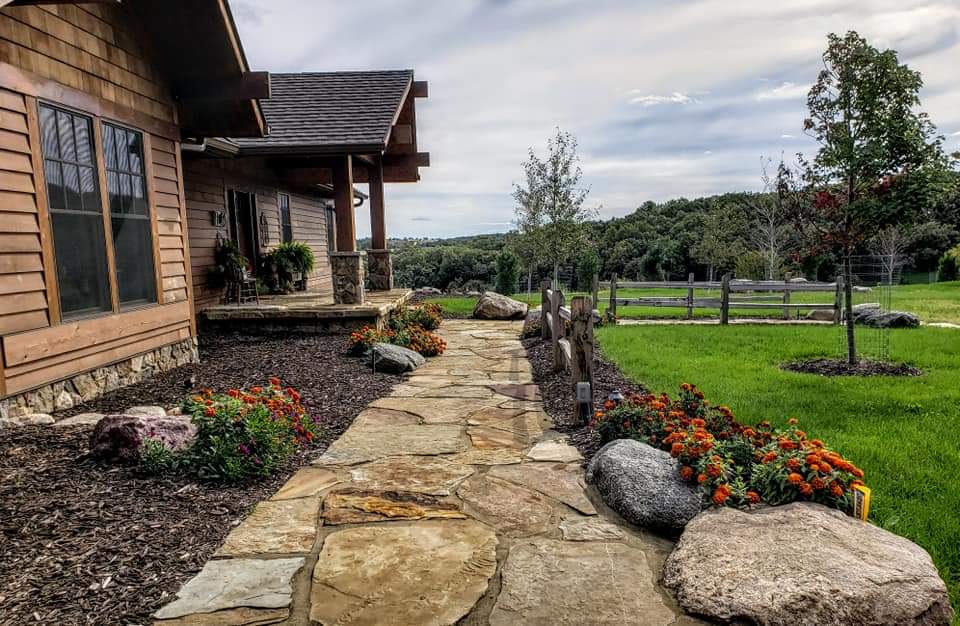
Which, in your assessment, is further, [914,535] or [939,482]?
[939,482]

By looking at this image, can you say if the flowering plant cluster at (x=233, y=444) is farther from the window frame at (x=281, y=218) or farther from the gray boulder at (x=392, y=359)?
the window frame at (x=281, y=218)

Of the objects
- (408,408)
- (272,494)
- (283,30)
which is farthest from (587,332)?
(283,30)

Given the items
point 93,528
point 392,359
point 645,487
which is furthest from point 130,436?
point 392,359

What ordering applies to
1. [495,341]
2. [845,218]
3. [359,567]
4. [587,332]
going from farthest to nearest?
[495,341], [845,218], [587,332], [359,567]

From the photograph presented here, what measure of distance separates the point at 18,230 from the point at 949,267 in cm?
3564

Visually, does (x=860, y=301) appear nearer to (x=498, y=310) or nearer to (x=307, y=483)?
(x=498, y=310)

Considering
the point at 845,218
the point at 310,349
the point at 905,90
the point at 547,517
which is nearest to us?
the point at 547,517

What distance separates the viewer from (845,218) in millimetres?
6926

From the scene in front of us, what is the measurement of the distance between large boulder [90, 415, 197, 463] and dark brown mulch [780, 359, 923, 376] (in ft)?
21.8

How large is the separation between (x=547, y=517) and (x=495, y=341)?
6.79 m

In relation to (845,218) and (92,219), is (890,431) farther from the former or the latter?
(92,219)

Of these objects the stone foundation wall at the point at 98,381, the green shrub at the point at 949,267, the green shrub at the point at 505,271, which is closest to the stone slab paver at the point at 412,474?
the stone foundation wall at the point at 98,381

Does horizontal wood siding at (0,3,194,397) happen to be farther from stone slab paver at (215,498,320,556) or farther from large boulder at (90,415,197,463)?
stone slab paver at (215,498,320,556)

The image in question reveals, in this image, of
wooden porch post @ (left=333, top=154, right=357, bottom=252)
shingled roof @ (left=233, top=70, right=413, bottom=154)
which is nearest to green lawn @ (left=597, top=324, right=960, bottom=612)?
wooden porch post @ (left=333, top=154, right=357, bottom=252)
